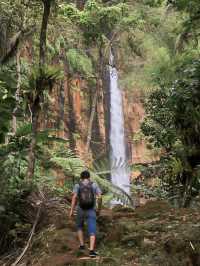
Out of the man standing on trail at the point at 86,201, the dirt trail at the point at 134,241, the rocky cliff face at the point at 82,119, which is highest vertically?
the rocky cliff face at the point at 82,119

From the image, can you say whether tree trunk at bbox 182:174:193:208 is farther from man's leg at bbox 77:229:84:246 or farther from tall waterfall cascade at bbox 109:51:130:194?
tall waterfall cascade at bbox 109:51:130:194

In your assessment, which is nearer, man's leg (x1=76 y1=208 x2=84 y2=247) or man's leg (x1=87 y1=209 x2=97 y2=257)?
man's leg (x1=87 y1=209 x2=97 y2=257)

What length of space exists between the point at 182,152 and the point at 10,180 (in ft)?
9.31

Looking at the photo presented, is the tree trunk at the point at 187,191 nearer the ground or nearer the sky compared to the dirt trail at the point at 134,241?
nearer the sky

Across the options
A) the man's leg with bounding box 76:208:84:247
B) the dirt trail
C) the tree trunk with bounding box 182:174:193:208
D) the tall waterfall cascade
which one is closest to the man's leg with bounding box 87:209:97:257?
the man's leg with bounding box 76:208:84:247

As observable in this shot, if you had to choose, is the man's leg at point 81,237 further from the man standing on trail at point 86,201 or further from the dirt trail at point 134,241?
the dirt trail at point 134,241

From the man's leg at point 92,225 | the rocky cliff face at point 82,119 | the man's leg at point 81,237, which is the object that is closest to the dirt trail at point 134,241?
the man's leg at point 81,237

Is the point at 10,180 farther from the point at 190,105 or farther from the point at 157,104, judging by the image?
the point at 157,104

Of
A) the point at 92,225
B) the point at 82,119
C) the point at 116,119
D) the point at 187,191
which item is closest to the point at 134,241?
the point at 92,225

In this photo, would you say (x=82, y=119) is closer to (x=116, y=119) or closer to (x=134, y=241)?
(x=116, y=119)

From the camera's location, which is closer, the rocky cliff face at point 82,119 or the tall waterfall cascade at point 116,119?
Result: the rocky cliff face at point 82,119

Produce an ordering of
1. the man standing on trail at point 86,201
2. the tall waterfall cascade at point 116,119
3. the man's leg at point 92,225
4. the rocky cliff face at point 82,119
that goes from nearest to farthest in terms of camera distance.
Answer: the man's leg at point 92,225
the man standing on trail at point 86,201
the rocky cliff face at point 82,119
the tall waterfall cascade at point 116,119

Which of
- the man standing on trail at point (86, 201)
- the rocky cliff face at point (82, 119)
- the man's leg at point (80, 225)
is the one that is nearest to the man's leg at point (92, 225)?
the man standing on trail at point (86, 201)

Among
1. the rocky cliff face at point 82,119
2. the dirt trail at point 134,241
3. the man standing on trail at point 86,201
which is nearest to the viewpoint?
the dirt trail at point 134,241
